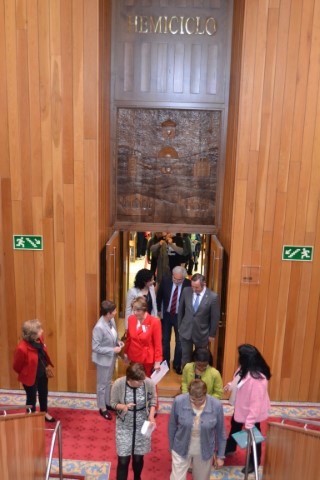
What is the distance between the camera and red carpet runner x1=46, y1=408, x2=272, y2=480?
466 centimetres

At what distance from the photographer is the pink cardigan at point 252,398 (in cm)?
407

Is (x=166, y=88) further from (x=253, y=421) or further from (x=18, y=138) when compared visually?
(x=253, y=421)

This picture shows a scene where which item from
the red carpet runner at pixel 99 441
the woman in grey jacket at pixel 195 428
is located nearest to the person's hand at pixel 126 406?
the woman in grey jacket at pixel 195 428

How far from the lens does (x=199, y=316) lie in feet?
18.2

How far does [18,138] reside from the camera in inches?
212

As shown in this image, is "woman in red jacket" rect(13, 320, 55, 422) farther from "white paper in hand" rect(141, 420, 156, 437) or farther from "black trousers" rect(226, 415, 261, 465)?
"black trousers" rect(226, 415, 261, 465)

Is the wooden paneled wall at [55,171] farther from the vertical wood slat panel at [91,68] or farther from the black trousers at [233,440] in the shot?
the black trousers at [233,440]

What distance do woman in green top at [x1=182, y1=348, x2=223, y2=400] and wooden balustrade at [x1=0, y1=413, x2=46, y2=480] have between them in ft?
4.36

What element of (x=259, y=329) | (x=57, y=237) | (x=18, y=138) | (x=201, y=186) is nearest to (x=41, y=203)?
(x=57, y=237)

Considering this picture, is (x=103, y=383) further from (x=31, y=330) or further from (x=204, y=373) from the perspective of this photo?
(x=204, y=373)

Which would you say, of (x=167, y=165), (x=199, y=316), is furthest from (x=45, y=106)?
(x=199, y=316)

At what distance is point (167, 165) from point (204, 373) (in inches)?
114

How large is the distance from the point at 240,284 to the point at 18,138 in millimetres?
3075

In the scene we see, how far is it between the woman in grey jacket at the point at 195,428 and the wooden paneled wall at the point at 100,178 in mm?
2109
